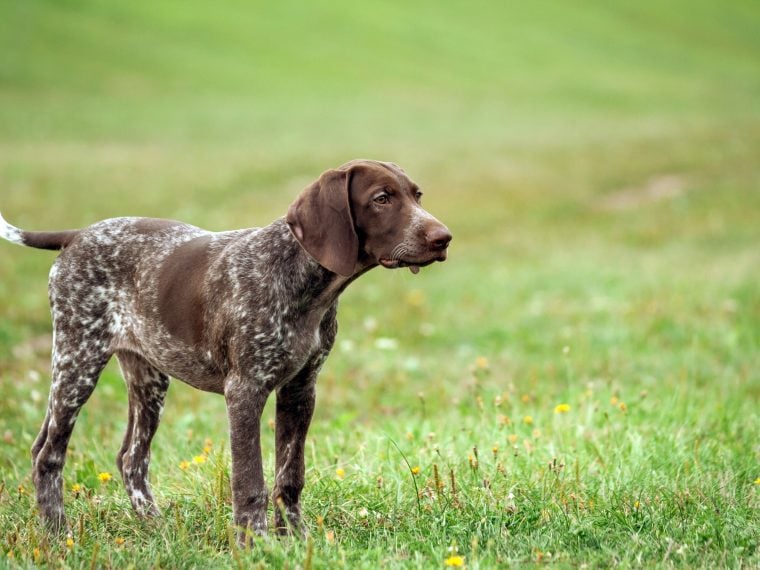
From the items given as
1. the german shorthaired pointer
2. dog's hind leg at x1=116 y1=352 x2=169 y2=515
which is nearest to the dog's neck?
the german shorthaired pointer

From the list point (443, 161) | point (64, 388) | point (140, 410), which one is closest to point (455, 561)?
point (140, 410)

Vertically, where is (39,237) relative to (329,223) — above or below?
below

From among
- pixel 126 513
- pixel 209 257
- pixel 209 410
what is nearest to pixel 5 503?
pixel 126 513

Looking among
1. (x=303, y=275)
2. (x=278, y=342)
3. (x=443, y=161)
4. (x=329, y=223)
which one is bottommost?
(x=443, y=161)

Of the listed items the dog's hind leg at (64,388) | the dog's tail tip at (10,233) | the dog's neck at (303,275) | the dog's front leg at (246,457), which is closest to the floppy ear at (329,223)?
the dog's neck at (303,275)

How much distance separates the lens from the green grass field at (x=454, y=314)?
14.6 ft

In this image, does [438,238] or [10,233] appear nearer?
[438,238]

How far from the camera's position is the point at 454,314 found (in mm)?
10820

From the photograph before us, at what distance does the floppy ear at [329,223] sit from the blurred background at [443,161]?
225 cm

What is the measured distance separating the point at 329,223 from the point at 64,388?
1897 millimetres

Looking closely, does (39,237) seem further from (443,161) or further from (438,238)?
(443,161)

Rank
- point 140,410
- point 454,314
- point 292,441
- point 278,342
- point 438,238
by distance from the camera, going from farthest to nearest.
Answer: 1. point 454,314
2. point 140,410
3. point 292,441
4. point 278,342
5. point 438,238

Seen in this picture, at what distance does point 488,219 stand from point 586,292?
538cm

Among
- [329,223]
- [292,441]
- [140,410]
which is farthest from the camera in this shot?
[140,410]
